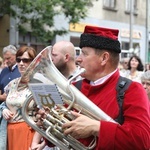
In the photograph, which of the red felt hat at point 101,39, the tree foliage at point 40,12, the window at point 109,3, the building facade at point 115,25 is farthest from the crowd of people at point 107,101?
the window at point 109,3

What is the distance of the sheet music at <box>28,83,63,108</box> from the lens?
9.18ft

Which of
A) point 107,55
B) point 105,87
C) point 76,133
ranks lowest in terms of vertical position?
point 76,133

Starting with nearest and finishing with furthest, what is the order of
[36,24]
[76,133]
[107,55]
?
[76,133] < [107,55] < [36,24]

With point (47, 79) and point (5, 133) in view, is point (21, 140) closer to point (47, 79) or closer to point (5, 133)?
point (5, 133)

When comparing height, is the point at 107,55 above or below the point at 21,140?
above

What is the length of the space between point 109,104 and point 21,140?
6.41 feet

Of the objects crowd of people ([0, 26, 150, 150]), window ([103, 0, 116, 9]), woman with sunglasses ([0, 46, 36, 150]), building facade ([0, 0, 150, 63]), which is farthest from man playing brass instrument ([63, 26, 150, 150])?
window ([103, 0, 116, 9])

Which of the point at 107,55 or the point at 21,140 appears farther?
the point at 21,140

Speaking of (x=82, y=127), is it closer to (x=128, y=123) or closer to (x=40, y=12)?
(x=128, y=123)

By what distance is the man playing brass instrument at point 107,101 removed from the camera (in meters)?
2.65

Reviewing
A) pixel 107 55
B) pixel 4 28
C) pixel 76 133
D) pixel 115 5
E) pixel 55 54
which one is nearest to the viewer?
pixel 76 133

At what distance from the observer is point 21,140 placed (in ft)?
14.9

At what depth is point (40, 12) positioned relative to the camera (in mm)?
14570

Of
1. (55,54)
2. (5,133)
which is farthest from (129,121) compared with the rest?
(5,133)
